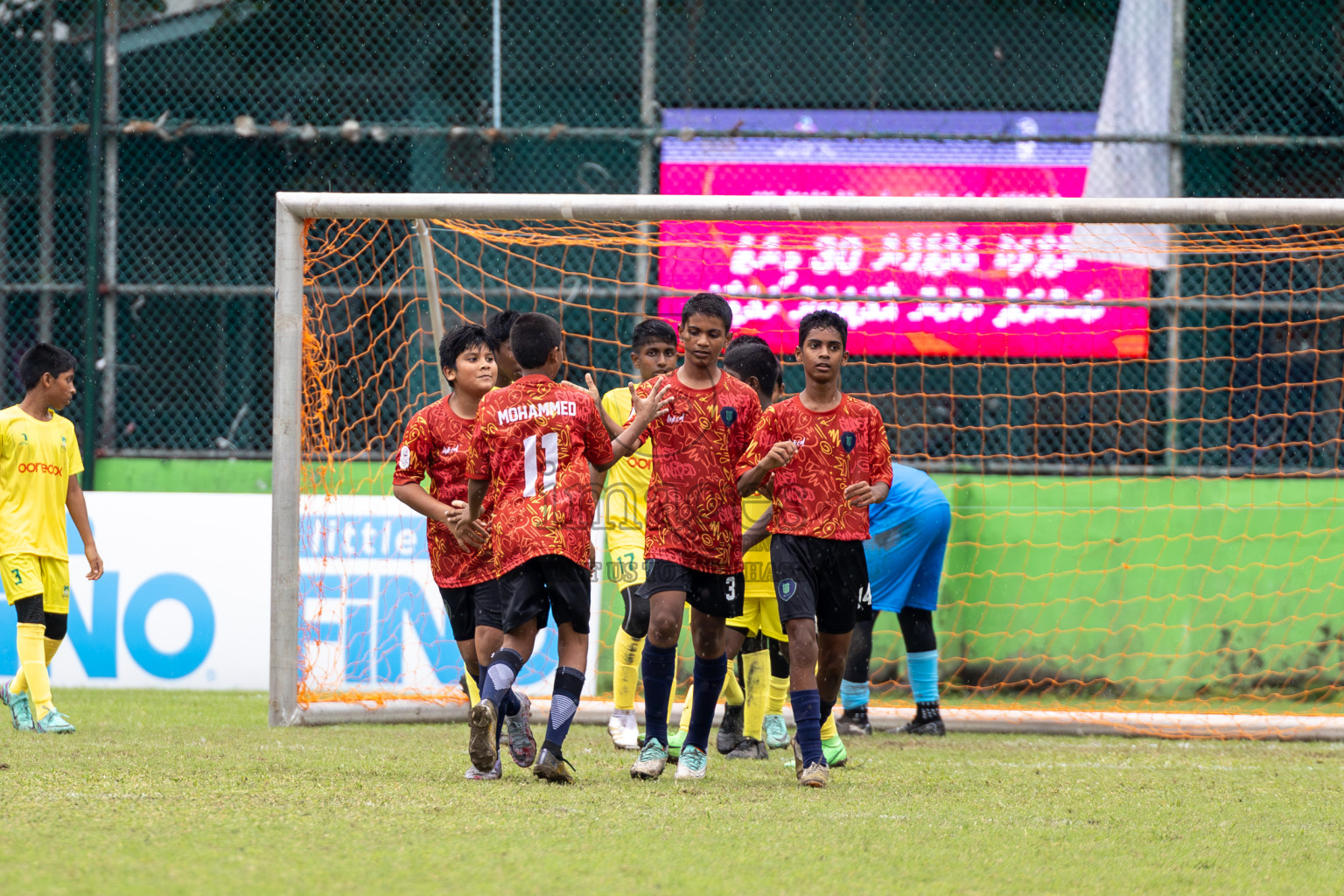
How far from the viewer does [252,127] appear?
10539 millimetres

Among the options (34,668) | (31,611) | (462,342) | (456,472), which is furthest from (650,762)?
(31,611)

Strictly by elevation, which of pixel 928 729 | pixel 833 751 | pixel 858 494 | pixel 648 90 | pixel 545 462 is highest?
pixel 648 90

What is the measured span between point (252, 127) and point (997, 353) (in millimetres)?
5431

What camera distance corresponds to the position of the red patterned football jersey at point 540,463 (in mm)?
5125

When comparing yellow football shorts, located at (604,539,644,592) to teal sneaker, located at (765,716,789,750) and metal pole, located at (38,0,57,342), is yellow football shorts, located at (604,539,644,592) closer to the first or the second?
teal sneaker, located at (765,716,789,750)

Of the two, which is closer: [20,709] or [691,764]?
[691,764]

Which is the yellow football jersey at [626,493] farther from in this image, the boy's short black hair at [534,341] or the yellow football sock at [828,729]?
the boy's short black hair at [534,341]

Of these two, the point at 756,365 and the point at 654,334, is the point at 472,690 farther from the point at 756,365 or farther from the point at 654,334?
the point at 756,365

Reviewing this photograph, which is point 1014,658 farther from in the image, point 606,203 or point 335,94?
point 335,94

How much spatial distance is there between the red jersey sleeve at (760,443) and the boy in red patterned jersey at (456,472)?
3.34 feet

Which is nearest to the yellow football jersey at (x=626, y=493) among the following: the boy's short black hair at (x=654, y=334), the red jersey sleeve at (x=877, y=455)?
the boy's short black hair at (x=654, y=334)

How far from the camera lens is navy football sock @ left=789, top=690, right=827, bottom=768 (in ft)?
17.2

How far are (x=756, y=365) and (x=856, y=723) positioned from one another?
7.25ft

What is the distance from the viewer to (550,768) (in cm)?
513
